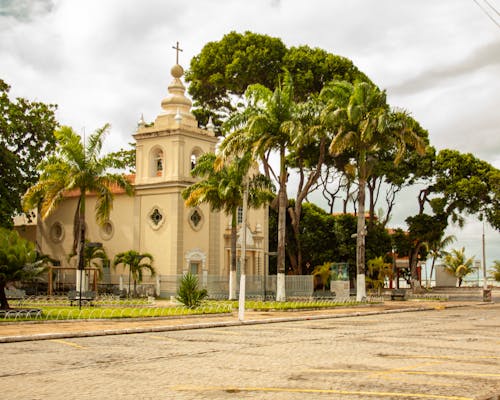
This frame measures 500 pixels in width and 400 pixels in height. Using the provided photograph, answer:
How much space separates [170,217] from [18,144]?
1250 cm

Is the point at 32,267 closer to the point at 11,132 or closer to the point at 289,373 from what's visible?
the point at 289,373

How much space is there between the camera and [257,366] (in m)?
11.6

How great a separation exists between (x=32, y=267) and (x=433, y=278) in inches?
2434

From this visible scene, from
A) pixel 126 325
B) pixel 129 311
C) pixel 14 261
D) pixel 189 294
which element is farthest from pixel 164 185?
pixel 126 325

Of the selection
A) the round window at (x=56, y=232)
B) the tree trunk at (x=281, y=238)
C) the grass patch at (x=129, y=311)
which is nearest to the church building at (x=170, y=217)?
the round window at (x=56, y=232)

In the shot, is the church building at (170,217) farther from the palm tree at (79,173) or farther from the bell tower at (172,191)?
the palm tree at (79,173)

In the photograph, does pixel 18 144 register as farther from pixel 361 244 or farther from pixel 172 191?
pixel 361 244

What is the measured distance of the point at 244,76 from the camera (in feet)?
155

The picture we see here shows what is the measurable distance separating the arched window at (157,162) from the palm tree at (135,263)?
558cm

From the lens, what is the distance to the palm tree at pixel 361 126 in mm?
34344

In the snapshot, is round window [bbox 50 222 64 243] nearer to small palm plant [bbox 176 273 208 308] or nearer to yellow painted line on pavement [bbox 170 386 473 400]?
small palm plant [bbox 176 273 208 308]

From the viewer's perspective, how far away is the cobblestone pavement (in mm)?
9039

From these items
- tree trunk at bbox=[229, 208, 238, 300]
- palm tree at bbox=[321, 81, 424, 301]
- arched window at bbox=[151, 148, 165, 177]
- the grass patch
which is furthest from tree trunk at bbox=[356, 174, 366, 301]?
arched window at bbox=[151, 148, 165, 177]

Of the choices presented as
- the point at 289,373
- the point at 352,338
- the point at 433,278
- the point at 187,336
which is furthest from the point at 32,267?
the point at 433,278
